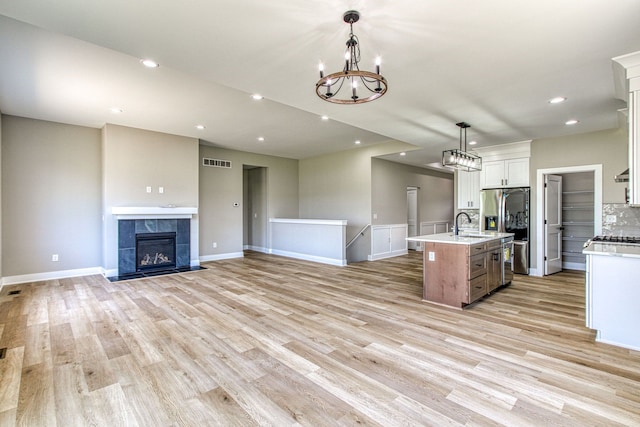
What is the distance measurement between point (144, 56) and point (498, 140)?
599 cm

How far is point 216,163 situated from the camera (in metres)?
7.83

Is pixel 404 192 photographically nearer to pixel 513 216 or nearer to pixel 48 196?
pixel 513 216

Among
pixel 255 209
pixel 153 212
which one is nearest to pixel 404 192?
pixel 255 209

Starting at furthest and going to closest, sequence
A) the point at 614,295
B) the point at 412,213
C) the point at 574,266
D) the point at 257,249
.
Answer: the point at 412,213 < the point at 257,249 < the point at 574,266 < the point at 614,295

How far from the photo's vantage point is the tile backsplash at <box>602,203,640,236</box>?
5.02 meters

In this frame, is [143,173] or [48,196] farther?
[143,173]

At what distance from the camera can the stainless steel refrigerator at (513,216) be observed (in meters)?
6.02

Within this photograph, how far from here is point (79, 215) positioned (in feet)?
19.4

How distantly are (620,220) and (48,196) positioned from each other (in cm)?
1008

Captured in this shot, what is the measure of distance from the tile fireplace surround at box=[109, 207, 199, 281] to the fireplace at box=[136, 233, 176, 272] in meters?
0.08

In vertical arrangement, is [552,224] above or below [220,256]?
above

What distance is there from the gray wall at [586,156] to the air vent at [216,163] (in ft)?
22.7

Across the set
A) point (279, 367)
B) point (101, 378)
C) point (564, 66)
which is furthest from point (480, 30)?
point (101, 378)

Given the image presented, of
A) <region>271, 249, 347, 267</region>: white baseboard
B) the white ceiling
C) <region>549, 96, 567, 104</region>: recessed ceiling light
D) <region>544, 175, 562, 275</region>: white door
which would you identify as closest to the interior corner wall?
the white ceiling
